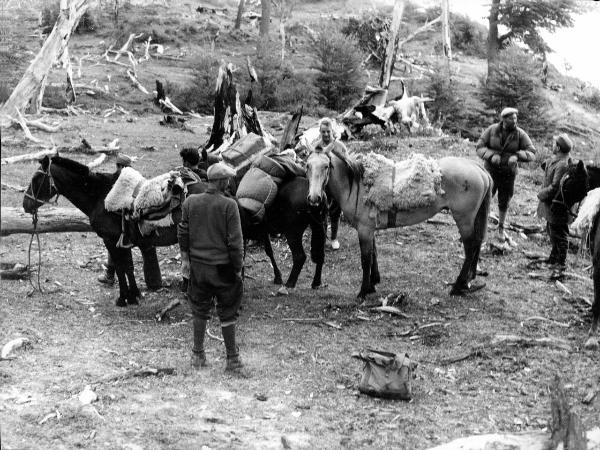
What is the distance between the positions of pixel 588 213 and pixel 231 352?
4.37 meters

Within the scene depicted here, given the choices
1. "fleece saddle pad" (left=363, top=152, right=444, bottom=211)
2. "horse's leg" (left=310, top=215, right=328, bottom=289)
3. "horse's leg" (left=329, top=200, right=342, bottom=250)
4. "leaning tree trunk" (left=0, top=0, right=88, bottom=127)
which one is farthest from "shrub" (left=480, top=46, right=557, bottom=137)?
"horse's leg" (left=310, top=215, right=328, bottom=289)

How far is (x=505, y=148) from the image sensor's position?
415 inches

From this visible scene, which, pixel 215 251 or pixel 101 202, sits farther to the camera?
pixel 101 202

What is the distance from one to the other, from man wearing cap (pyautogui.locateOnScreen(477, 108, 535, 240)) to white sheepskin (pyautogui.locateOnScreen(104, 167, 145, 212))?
5.47 meters

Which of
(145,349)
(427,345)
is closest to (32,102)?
(145,349)

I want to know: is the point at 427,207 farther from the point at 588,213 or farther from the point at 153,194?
the point at 153,194

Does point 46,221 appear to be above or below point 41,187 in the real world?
below

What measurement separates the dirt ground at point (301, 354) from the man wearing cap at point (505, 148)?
1.44m

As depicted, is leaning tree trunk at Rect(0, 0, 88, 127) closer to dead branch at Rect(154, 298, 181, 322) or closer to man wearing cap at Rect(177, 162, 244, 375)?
dead branch at Rect(154, 298, 181, 322)

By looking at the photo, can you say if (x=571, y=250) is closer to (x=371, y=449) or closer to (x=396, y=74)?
(x=371, y=449)

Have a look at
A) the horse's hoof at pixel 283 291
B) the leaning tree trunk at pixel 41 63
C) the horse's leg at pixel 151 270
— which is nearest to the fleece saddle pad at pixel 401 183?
the horse's hoof at pixel 283 291

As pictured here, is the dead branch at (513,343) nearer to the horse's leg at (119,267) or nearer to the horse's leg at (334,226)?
the horse's leg at (334,226)

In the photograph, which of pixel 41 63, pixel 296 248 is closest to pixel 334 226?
pixel 296 248

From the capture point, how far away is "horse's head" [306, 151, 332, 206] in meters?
8.39
